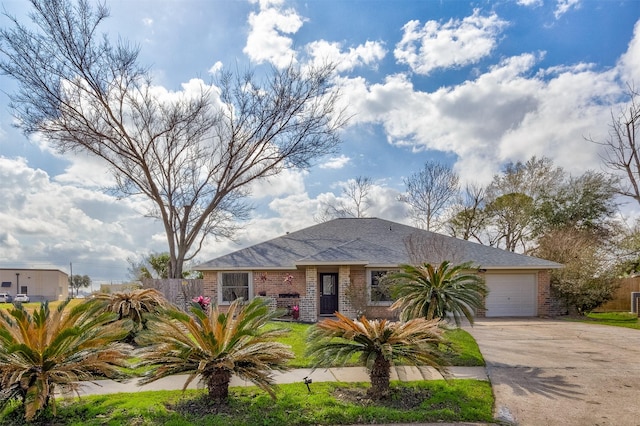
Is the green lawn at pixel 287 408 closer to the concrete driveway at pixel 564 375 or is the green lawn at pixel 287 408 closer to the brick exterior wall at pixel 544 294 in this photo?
the concrete driveway at pixel 564 375

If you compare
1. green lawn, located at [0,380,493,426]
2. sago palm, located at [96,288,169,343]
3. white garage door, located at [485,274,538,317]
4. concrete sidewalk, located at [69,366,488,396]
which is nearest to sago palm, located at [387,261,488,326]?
concrete sidewalk, located at [69,366,488,396]

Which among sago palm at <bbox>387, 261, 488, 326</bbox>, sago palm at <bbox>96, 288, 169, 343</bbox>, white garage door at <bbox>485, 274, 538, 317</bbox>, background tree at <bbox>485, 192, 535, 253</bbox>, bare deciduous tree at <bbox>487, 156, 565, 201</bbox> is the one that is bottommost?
white garage door at <bbox>485, 274, 538, 317</bbox>

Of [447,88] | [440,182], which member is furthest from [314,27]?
[440,182]

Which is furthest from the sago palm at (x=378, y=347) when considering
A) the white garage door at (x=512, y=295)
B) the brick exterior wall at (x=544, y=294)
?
the brick exterior wall at (x=544, y=294)

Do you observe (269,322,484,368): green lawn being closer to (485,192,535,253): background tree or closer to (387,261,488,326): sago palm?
(387,261,488,326): sago palm

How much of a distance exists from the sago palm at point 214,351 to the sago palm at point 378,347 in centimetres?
59

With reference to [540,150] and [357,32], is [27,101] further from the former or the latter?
[540,150]

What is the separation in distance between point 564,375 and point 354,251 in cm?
1017

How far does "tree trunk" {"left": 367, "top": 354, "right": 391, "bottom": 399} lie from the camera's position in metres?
5.58

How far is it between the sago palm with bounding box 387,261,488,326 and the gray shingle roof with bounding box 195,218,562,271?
643cm

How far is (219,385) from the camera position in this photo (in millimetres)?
5398

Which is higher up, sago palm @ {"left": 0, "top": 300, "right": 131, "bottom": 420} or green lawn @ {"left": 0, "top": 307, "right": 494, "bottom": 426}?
sago palm @ {"left": 0, "top": 300, "right": 131, "bottom": 420}

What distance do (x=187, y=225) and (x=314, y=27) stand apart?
13.6 metres

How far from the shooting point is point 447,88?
15.7 m
